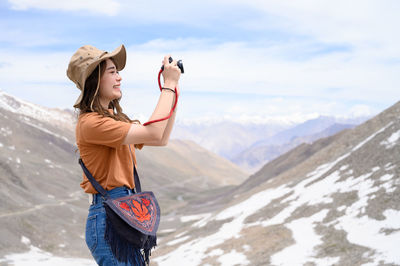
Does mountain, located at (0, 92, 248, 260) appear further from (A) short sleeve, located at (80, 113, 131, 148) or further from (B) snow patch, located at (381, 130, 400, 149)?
(A) short sleeve, located at (80, 113, 131, 148)

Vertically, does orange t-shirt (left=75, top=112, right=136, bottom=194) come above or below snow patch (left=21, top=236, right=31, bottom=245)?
above

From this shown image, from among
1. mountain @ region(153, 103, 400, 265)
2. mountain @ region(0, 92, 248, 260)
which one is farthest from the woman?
mountain @ region(0, 92, 248, 260)

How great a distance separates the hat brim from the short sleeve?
40 cm

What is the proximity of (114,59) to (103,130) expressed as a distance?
3.44 feet

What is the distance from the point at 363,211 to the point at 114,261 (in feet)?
69.1

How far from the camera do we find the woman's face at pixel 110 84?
523 centimetres

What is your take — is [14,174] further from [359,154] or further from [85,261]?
[359,154]

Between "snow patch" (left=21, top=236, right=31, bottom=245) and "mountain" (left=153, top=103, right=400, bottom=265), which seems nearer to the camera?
"mountain" (left=153, top=103, right=400, bottom=265)

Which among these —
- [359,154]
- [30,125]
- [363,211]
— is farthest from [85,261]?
[30,125]

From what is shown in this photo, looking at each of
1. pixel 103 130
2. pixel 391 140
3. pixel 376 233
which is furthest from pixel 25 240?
pixel 103 130

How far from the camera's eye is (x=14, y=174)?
104 m

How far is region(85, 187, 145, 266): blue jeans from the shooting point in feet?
16.6

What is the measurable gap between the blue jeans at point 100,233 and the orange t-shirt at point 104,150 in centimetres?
12

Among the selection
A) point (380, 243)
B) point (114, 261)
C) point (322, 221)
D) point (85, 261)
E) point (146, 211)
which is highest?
point (146, 211)
